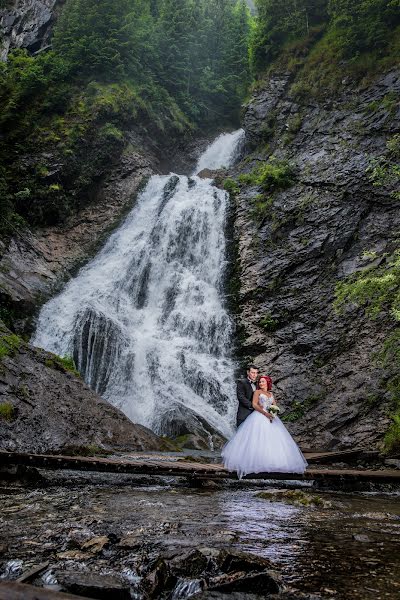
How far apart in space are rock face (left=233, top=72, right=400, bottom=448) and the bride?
660cm

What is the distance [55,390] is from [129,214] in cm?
1884

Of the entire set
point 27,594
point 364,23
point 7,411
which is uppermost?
point 364,23

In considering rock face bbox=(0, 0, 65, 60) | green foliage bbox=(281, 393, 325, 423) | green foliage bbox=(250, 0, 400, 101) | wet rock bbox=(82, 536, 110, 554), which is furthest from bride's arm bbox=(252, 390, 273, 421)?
rock face bbox=(0, 0, 65, 60)

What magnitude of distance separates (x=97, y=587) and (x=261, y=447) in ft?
16.8

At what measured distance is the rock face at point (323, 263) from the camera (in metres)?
15.5

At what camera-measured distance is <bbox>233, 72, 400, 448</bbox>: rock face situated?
1548 centimetres

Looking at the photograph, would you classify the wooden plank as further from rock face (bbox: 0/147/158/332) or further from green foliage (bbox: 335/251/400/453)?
rock face (bbox: 0/147/158/332)

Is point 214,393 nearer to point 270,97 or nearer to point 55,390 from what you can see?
point 55,390

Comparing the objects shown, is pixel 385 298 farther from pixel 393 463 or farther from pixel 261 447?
pixel 261 447

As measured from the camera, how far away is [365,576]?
3332 millimetres

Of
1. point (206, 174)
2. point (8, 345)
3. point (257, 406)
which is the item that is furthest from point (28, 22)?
point (257, 406)

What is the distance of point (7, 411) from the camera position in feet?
30.3

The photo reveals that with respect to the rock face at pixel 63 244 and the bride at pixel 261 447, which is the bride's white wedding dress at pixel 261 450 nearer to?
the bride at pixel 261 447

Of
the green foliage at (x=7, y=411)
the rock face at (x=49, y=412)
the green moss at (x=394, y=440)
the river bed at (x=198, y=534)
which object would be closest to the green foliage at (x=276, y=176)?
the green moss at (x=394, y=440)
